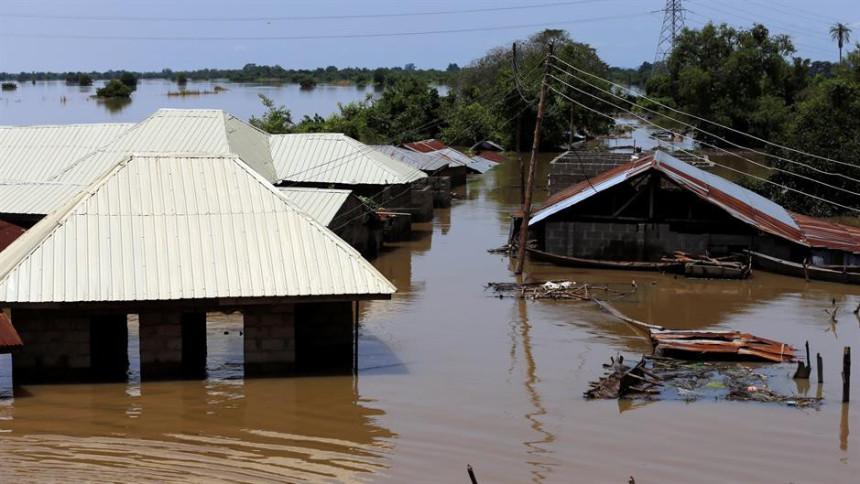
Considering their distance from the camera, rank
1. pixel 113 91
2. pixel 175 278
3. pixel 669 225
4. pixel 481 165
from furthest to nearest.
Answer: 1. pixel 113 91
2. pixel 481 165
3. pixel 669 225
4. pixel 175 278

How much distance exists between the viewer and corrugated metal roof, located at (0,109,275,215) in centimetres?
2850


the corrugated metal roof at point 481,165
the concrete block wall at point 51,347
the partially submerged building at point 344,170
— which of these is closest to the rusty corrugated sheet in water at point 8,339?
the concrete block wall at point 51,347

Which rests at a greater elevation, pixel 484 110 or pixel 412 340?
pixel 484 110

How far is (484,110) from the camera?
69.0 meters

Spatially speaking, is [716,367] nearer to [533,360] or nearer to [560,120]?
[533,360]

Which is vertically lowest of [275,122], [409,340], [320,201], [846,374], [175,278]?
[409,340]

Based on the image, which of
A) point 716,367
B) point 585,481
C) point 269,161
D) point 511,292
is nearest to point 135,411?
point 585,481

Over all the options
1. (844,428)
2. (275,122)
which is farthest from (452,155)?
(844,428)

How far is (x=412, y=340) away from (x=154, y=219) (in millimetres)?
5695

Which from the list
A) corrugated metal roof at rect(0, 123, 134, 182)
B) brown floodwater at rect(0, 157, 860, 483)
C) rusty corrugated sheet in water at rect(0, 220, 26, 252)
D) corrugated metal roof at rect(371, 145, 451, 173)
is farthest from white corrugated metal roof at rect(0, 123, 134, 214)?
brown floodwater at rect(0, 157, 860, 483)

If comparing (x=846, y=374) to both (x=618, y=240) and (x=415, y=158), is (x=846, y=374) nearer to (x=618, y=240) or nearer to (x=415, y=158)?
(x=618, y=240)

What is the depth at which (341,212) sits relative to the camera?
2684 cm

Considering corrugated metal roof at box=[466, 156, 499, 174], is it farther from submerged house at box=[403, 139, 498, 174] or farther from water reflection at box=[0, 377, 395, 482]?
water reflection at box=[0, 377, 395, 482]

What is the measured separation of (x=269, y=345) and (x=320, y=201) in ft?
31.9
